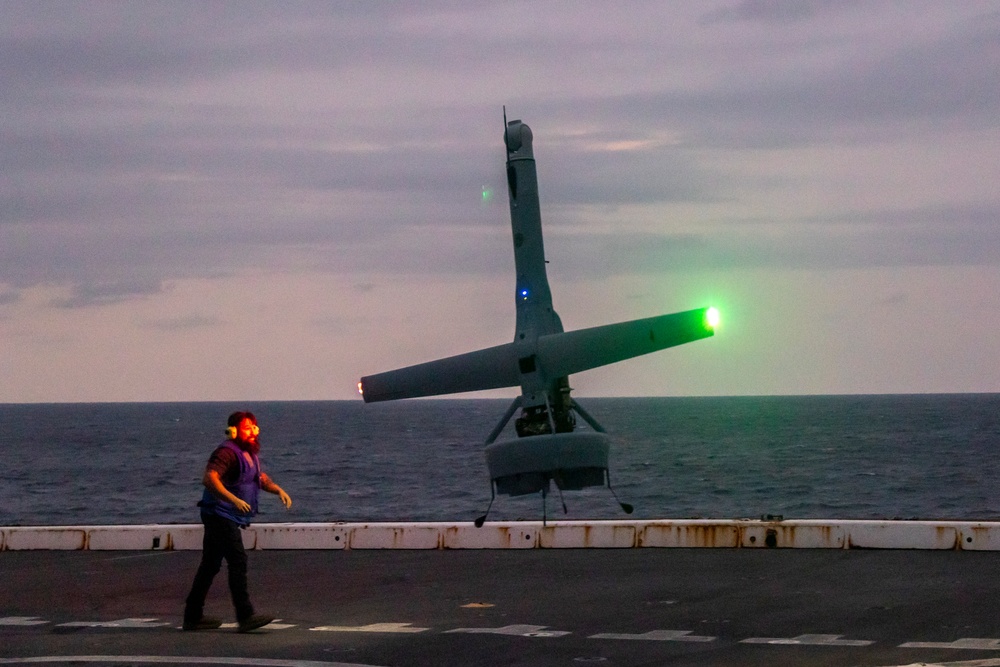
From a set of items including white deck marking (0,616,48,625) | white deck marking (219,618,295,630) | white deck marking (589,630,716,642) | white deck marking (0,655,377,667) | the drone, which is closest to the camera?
white deck marking (0,655,377,667)

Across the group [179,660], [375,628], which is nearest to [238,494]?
[375,628]

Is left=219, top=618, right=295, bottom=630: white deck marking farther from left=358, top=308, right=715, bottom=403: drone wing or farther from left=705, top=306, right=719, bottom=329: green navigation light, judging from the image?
left=705, top=306, right=719, bottom=329: green navigation light

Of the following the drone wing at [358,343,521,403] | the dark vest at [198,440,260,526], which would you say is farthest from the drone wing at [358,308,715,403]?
the dark vest at [198,440,260,526]

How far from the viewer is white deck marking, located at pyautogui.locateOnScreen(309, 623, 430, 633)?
13.3 meters

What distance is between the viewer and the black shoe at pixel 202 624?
13.9m

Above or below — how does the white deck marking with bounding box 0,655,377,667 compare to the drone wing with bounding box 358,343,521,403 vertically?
below

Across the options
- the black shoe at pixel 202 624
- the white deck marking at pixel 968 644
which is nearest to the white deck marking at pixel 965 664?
the white deck marking at pixel 968 644

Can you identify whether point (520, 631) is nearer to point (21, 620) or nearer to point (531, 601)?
point (531, 601)

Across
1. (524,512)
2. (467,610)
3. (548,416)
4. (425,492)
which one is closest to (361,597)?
(467,610)

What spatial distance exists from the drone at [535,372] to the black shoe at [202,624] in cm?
386

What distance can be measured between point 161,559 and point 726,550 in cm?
814

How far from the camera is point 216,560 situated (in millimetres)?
14102

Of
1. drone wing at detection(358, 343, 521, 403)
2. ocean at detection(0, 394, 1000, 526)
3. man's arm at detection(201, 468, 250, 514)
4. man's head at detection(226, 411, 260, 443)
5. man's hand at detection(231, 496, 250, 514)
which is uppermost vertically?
drone wing at detection(358, 343, 521, 403)

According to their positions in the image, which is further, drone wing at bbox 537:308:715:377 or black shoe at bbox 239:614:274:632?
drone wing at bbox 537:308:715:377
